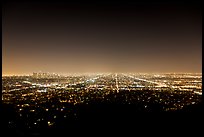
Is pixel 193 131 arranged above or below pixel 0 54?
below

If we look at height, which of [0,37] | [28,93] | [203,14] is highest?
[203,14]

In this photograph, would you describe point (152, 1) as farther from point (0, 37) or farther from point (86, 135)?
point (86, 135)

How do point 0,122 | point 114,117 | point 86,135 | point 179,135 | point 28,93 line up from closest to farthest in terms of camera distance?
point 0,122
point 179,135
point 86,135
point 114,117
point 28,93

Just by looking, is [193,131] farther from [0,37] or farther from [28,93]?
[28,93]

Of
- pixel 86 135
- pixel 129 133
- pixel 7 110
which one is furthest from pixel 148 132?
pixel 7 110

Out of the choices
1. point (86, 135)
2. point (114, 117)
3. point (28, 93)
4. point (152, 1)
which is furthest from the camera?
point (28, 93)

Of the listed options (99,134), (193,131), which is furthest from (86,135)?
(193,131)

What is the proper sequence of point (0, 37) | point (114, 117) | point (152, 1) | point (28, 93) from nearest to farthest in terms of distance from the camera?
point (0, 37) → point (152, 1) → point (114, 117) → point (28, 93)

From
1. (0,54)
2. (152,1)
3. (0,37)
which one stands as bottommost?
(0,54)

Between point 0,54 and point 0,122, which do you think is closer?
point 0,54
